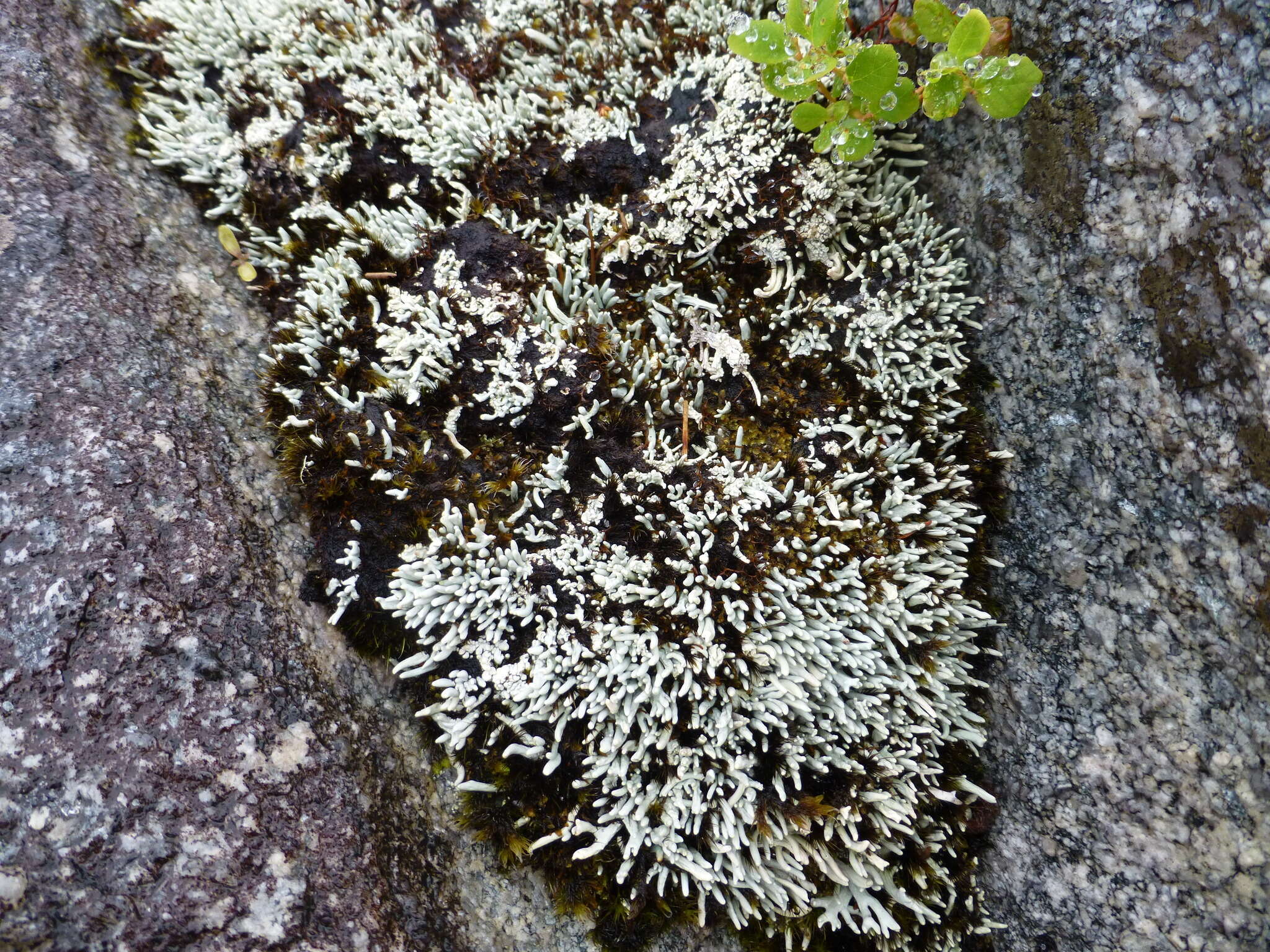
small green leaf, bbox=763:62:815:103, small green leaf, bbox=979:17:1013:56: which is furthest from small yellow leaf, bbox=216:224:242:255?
small green leaf, bbox=979:17:1013:56

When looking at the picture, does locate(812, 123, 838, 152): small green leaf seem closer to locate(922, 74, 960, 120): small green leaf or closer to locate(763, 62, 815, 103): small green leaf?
locate(763, 62, 815, 103): small green leaf

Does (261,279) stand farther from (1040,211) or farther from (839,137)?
(1040,211)

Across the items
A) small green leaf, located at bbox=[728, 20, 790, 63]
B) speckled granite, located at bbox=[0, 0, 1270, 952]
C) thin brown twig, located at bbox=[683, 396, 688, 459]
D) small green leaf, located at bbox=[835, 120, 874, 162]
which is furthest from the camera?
thin brown twig, located at bbox=[683, 396, 688, 459]

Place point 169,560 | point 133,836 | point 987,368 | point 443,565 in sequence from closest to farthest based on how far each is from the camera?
point 133,836, point 169,560, point 443,565, point 987,368

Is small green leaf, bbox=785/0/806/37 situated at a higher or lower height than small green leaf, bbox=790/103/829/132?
higher

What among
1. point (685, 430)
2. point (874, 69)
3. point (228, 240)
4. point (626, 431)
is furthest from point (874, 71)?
point (228, 240)

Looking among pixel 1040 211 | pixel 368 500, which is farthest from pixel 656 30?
pixel 368 500

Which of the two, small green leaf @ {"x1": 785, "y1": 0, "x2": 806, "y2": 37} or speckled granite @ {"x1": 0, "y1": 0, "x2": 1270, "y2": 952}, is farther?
small green leaf @ {"x1": 785, "y1": 0, "x2": 806, "y2": 37}

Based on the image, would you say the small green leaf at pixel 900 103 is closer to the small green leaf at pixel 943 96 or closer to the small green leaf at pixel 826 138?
the small green leaf at pixel 943 96
